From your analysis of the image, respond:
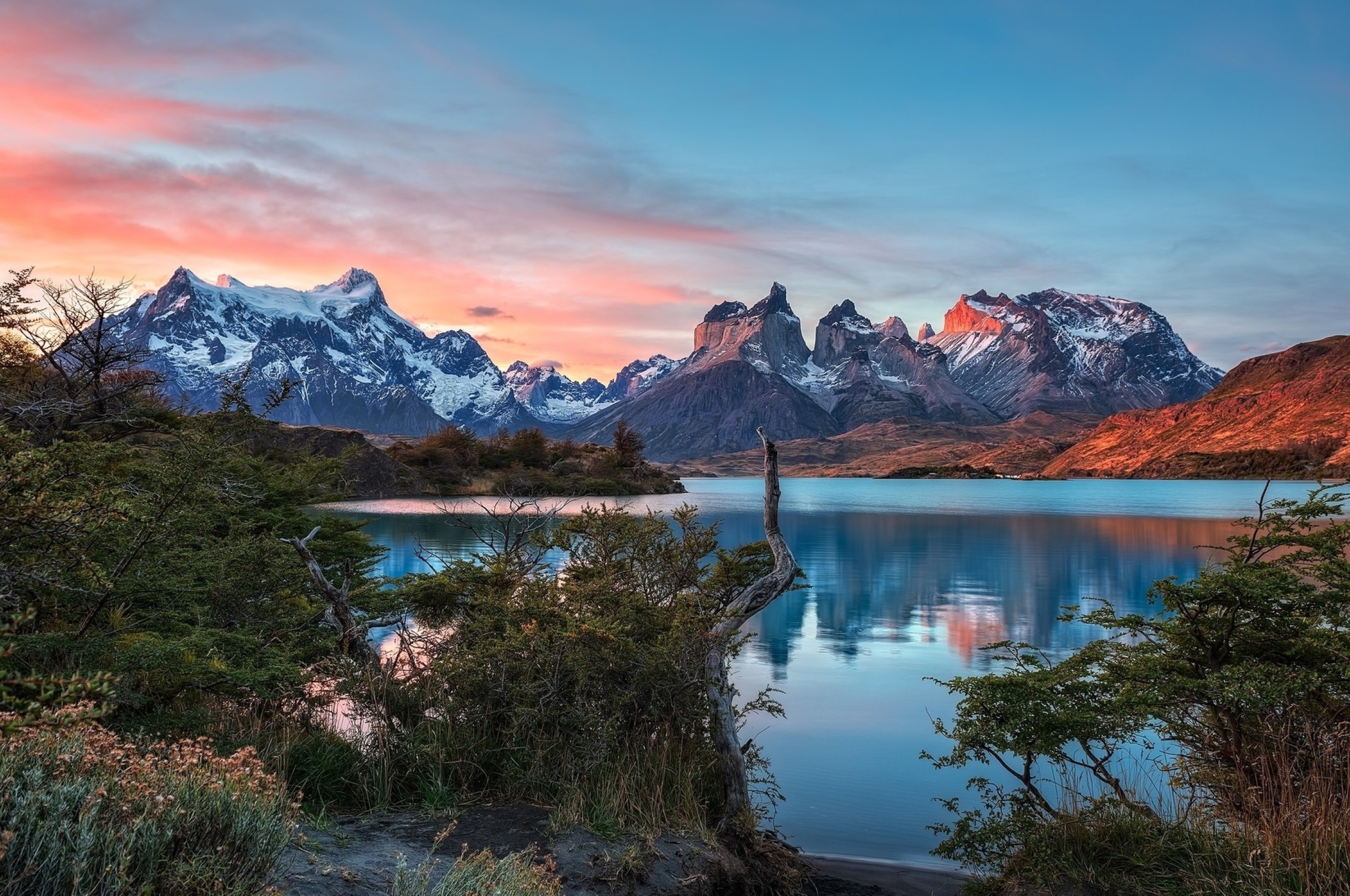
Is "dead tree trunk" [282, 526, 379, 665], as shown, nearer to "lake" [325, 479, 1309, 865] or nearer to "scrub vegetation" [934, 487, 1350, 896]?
"lake" [325, 479, 1309, 865]

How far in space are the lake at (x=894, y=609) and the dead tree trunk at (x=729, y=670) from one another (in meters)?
2.25

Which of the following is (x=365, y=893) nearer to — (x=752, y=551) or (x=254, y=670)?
(x=254, y=670)

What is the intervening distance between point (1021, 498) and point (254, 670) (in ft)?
336

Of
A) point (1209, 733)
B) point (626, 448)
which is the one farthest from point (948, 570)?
point (626, 448)

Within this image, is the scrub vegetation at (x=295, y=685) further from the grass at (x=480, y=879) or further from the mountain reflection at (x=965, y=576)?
the mountain reflection at (x=965, y=576)

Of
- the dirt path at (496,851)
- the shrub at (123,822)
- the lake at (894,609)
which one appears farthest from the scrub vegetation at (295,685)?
the lake at (894,609)

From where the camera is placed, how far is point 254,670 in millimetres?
7789

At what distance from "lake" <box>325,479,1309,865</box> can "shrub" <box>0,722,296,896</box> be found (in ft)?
23.2

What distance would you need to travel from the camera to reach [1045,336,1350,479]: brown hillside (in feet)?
426

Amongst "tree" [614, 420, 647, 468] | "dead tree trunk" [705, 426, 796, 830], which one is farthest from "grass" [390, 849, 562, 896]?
"tree" [614, 420, 647, 468]

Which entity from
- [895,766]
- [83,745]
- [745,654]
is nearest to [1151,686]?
[895,766]

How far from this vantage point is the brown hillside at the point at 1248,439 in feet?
426

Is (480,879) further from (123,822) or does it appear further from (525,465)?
(525,465)

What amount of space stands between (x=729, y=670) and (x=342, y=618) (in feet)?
17.0
